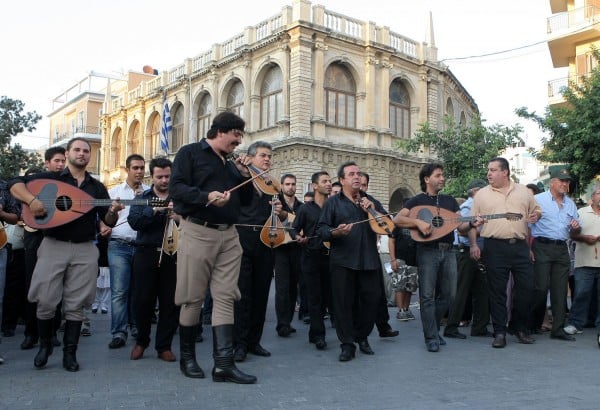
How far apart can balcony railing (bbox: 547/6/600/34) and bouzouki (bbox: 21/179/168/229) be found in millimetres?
24910

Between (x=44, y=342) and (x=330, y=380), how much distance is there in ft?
8.78

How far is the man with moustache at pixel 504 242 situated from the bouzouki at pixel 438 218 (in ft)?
0.52

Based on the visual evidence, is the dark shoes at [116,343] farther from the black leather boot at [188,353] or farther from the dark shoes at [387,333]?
the dark shoes at [387,333]

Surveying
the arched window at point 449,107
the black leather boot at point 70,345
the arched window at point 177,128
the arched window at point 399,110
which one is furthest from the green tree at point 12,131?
the black leather boot at point 70,345

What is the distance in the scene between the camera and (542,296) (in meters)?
7.46

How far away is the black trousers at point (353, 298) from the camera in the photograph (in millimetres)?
6016

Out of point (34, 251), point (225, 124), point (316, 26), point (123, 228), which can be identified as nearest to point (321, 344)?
point (123, 228)

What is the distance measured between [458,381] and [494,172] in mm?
2875

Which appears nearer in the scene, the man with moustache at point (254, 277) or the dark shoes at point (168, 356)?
the dark shoes at point (168, 356)

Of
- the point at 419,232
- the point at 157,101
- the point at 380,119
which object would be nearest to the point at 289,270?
the point at 419,232

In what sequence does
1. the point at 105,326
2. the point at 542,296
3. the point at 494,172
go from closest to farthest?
1. the point at 494,172
2. the point at 542,296
3. the point at 105,326

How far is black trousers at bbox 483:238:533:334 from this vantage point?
6734mm

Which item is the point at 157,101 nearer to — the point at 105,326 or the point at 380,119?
the point at 380,119

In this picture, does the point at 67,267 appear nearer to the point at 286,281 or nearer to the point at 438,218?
the point at 286,281
